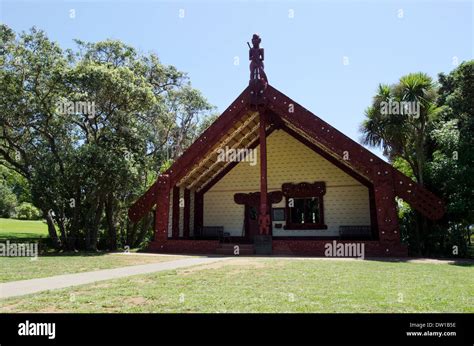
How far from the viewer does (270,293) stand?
21.3 ft

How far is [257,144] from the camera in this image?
21469mm

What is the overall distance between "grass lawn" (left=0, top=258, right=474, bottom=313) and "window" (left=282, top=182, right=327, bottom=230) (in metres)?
10.1

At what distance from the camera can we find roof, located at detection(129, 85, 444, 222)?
46.5ft

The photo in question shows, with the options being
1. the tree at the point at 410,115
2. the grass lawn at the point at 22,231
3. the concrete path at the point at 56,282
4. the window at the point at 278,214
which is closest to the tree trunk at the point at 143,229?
the grass lawn at the point at 22,231

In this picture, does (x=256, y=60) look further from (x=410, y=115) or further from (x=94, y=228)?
(x=94, y=228)

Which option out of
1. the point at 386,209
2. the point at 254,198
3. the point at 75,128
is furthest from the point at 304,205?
the point at 75,128

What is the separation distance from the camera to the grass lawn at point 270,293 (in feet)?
17.6

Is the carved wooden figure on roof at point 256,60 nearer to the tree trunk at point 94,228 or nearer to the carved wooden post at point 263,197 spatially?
the carved wooden post at point 263,197

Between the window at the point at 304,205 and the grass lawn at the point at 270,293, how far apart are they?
1005 centimetres

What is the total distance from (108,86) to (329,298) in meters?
15.0

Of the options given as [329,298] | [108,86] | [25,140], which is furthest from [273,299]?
[25,140]

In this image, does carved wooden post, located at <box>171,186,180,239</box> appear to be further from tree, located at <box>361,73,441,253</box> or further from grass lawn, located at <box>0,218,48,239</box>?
tree, located at <box>361,73,441,253</box>

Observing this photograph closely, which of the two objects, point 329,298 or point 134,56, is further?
point 134,56
